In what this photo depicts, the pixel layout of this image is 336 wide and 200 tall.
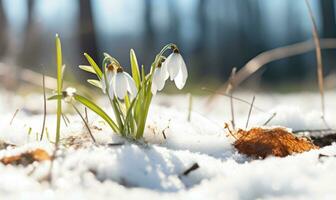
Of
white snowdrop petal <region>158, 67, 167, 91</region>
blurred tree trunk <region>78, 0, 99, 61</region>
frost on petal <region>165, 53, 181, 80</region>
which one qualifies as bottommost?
white snowdrop petal <region>158, 67, 167, 91</region>

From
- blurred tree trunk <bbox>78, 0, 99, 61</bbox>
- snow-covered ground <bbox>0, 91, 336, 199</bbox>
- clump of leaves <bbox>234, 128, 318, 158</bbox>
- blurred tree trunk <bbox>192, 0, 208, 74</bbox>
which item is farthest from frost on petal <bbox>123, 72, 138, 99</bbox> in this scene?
blurred tree trunk <bbox>192, 0, 208, 74</bbox>

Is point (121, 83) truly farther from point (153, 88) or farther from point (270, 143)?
point (270, 143)

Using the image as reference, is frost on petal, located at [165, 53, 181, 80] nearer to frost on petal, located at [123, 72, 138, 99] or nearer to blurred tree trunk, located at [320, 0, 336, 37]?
frost on petal, located at [123, 72, 138, 99]

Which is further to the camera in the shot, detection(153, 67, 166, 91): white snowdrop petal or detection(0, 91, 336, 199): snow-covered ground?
detection(153, 67, 166, 91): white snowdrop petal

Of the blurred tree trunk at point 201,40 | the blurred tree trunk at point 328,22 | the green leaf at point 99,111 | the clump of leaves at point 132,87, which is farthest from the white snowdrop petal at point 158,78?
the blurred tree trunk at point 201,40

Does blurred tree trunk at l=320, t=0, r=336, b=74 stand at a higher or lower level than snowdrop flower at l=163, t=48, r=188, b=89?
higher

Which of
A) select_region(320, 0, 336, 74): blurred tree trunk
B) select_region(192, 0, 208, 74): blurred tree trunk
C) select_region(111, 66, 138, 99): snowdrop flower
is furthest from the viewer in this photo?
select_region(192, 0, 208, 74): blurred tree trunk

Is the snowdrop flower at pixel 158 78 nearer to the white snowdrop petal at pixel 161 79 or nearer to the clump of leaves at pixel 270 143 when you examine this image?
the white snowdrop petal at pixel 161 79
